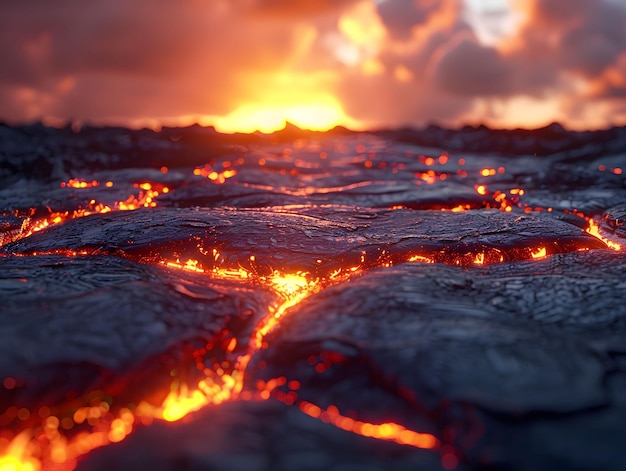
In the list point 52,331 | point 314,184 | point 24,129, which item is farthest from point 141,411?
point 24,129

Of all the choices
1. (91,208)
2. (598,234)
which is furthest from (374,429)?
(91,208)

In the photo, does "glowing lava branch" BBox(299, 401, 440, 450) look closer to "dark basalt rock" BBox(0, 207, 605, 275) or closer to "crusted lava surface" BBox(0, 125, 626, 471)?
"crusted lava surface" BBox(0, 125, 626, 471)

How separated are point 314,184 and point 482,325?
3772 millimetres

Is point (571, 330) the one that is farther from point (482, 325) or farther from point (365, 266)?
point (365, 266)

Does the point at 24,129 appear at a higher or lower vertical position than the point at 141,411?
higher

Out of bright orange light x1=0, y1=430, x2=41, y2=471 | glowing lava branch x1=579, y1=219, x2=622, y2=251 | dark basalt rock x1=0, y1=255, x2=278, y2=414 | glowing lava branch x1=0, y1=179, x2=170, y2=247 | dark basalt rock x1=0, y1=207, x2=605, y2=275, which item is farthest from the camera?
glowing lava branch x1=0, y1=179, x2=170, y2=247

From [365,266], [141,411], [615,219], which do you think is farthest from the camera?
[615,219]

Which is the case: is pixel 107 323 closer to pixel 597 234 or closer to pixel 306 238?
pixel 306 238

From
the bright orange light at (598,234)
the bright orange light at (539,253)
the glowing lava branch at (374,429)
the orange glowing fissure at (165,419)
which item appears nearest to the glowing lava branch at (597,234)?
the bright orange light at (598,234)

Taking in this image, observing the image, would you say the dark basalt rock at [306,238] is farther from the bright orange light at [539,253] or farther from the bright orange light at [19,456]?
the bright orange light at [19,456]

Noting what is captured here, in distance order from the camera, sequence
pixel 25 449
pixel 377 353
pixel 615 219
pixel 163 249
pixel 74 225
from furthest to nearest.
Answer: pixel 615 219 < pixel 74 225 < pixel 163 249 < pixel 377 353 < pixel 25 449

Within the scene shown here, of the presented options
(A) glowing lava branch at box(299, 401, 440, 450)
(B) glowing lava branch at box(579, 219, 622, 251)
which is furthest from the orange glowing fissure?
(B) glowing lava branch at box(579, 219, 622, 251)

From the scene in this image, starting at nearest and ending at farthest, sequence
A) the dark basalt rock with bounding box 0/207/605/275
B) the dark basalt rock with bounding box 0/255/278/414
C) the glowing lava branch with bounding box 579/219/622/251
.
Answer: the dark basalt rock with bounding box 0/255/278/414 < the dark basalt rock with bounding box 0/207/605/275 < the glowing lava branch with bounding box 579/219/622/251

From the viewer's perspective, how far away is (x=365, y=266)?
212 centimetres
